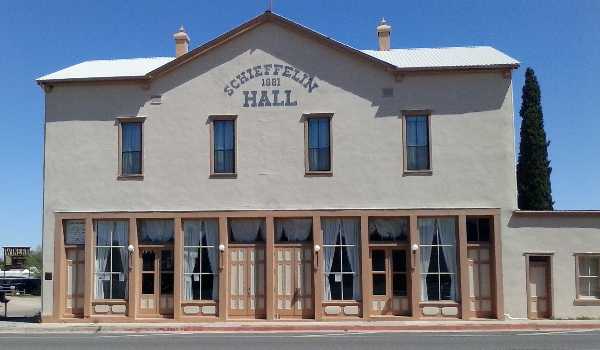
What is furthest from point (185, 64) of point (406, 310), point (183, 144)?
point (406, 310)

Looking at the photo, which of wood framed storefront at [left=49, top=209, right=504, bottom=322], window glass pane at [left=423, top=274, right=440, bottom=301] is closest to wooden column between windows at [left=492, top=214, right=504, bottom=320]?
wood framed storefront at [left=49, top=209, right=504, bottom=322]

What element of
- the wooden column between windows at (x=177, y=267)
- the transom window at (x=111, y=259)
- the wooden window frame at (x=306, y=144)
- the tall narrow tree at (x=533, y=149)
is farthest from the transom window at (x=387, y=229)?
the tall narrow tree at (x=533, y=149)

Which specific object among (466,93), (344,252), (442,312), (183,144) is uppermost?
(466,93)

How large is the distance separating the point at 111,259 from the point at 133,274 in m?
1.02

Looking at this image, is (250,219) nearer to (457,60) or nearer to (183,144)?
(183,144)

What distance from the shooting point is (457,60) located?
2292 cm

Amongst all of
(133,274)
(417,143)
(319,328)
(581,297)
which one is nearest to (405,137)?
(417,143)

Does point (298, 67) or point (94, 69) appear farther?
point (94, 69)

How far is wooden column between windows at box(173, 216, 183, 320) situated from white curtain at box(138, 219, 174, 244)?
38cm

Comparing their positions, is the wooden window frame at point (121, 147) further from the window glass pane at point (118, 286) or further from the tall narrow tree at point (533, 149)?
the tall narrow tree at point (533, 149)

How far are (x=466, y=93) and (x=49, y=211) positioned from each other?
44.5ft

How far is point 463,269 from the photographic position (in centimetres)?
2194

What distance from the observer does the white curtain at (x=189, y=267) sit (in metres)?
22.7

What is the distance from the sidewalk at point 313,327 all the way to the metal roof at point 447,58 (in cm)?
763
